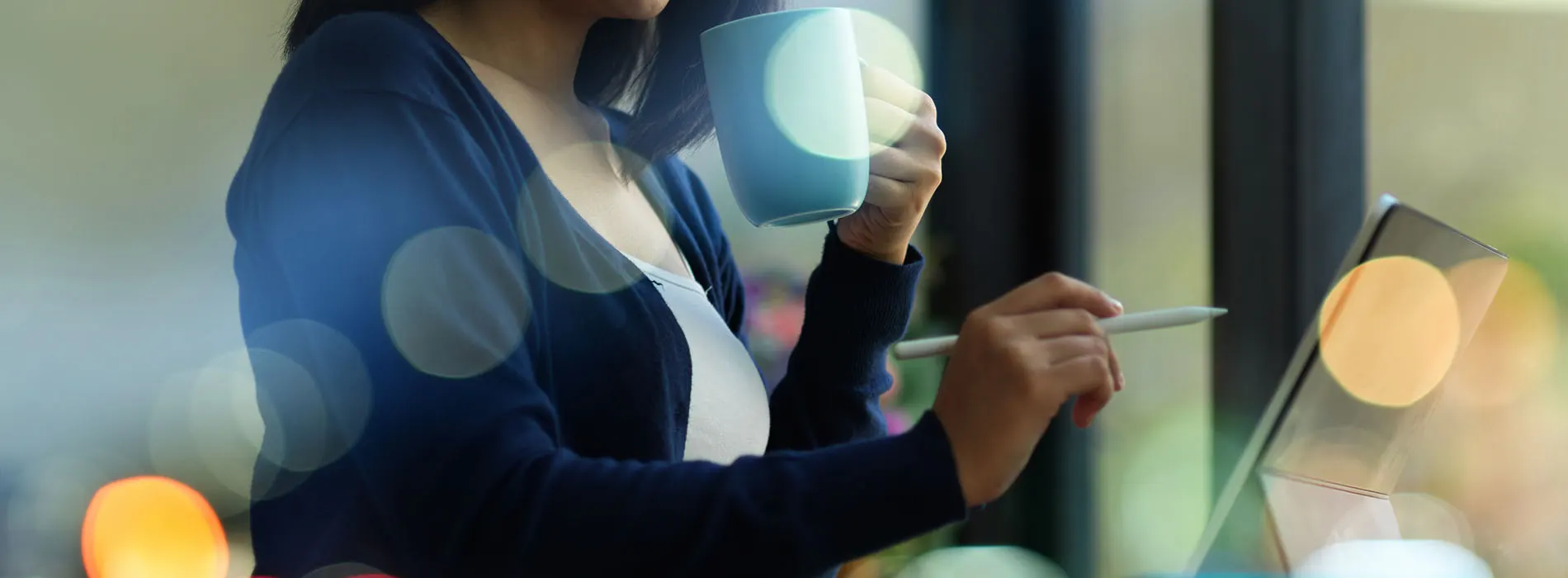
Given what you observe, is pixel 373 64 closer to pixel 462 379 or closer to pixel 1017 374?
pixel 462 379

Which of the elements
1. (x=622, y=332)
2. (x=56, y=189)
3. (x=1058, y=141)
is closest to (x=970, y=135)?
(x=1058, y=141)

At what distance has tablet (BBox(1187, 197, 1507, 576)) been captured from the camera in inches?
21.1

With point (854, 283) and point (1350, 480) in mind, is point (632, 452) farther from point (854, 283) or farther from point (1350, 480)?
point (1350, 480)

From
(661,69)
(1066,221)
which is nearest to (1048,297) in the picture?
(661,69)

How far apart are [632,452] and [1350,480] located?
373 millimetres

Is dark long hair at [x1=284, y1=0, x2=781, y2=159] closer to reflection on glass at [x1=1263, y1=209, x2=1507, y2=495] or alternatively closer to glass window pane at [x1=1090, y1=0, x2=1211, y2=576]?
reflection on glass at [x1=1263, y1=209, x2=1507, y2=495]

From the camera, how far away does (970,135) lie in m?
1.94

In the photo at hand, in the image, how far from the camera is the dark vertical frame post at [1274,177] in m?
1.23

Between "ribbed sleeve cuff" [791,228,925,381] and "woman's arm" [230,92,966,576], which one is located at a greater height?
"woman's arm" [230,92,966,576]

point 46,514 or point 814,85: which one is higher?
point 814,85

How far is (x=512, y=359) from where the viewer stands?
1.81 feet

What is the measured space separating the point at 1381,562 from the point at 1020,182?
1.40 meters

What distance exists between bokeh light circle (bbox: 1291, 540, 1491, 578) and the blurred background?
50cm

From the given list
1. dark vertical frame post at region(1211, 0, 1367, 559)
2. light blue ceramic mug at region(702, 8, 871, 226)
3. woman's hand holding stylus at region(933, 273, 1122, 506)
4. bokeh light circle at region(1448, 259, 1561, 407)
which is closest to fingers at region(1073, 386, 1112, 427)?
woman's hand holding stylus at region(933, 273, 1122, 506)
